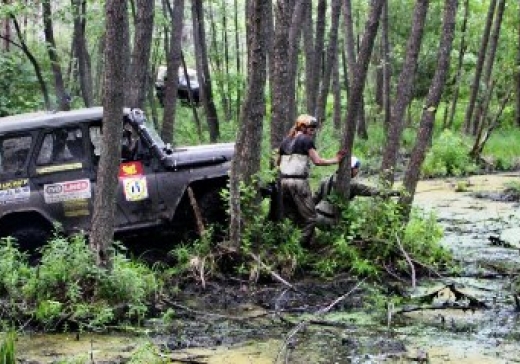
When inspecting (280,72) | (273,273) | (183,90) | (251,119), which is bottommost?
(183,90)

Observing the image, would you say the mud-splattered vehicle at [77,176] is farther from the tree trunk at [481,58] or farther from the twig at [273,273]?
the tree trunk at [481,58]

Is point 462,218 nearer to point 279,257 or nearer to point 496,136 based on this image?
point 279,257

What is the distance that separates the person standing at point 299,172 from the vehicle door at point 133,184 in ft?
5.63

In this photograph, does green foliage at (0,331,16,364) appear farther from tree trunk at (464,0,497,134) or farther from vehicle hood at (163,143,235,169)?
tree trunk at (464,0,497,134)

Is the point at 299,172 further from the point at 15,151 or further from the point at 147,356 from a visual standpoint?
the point at 147,356

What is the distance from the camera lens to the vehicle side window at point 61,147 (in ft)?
37.0

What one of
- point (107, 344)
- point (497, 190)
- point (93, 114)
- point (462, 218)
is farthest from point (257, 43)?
point (497, 190)

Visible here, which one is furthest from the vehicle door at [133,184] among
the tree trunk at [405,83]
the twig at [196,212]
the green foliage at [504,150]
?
the green foliage at [504,150]

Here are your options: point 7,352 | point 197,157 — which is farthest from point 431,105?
point 7,352

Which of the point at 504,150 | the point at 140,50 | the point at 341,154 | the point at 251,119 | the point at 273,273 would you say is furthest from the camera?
the point at 504,150

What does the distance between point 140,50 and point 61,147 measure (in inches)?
166

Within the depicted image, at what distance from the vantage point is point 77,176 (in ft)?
36.9

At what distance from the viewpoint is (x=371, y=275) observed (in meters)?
10.8

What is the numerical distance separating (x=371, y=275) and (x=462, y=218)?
232 inches
